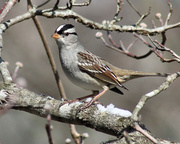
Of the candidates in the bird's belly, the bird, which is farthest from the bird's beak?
the bird's belly

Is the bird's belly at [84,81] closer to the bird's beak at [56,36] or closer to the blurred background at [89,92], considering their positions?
the bird's beak at [56,36]

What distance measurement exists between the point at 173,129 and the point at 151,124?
1.82 ft

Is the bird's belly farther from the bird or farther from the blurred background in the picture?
the blurred background

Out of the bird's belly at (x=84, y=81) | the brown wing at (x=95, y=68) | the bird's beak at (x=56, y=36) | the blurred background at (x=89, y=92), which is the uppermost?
the blurred background at (x=89, y=92)

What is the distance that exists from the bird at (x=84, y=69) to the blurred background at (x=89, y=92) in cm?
273

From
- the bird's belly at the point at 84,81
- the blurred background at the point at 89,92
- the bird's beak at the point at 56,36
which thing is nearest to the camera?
the bird's belly at the point at 84,81

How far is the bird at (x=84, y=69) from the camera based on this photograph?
4.43m

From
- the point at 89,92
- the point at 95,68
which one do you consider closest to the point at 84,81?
the point at 95,68

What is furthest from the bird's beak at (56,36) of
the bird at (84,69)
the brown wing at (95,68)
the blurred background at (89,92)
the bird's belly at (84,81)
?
Result: the blurred background at (89,92)

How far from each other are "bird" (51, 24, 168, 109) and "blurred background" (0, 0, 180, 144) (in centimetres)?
273

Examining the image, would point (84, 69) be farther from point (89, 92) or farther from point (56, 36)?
point (89, 92)

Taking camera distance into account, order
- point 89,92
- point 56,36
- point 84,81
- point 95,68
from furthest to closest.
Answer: point 89,92, point 95,68, point 56,36, point 84,81

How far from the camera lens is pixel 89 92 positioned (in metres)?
8.47

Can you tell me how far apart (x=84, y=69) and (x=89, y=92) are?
13.1 feet
